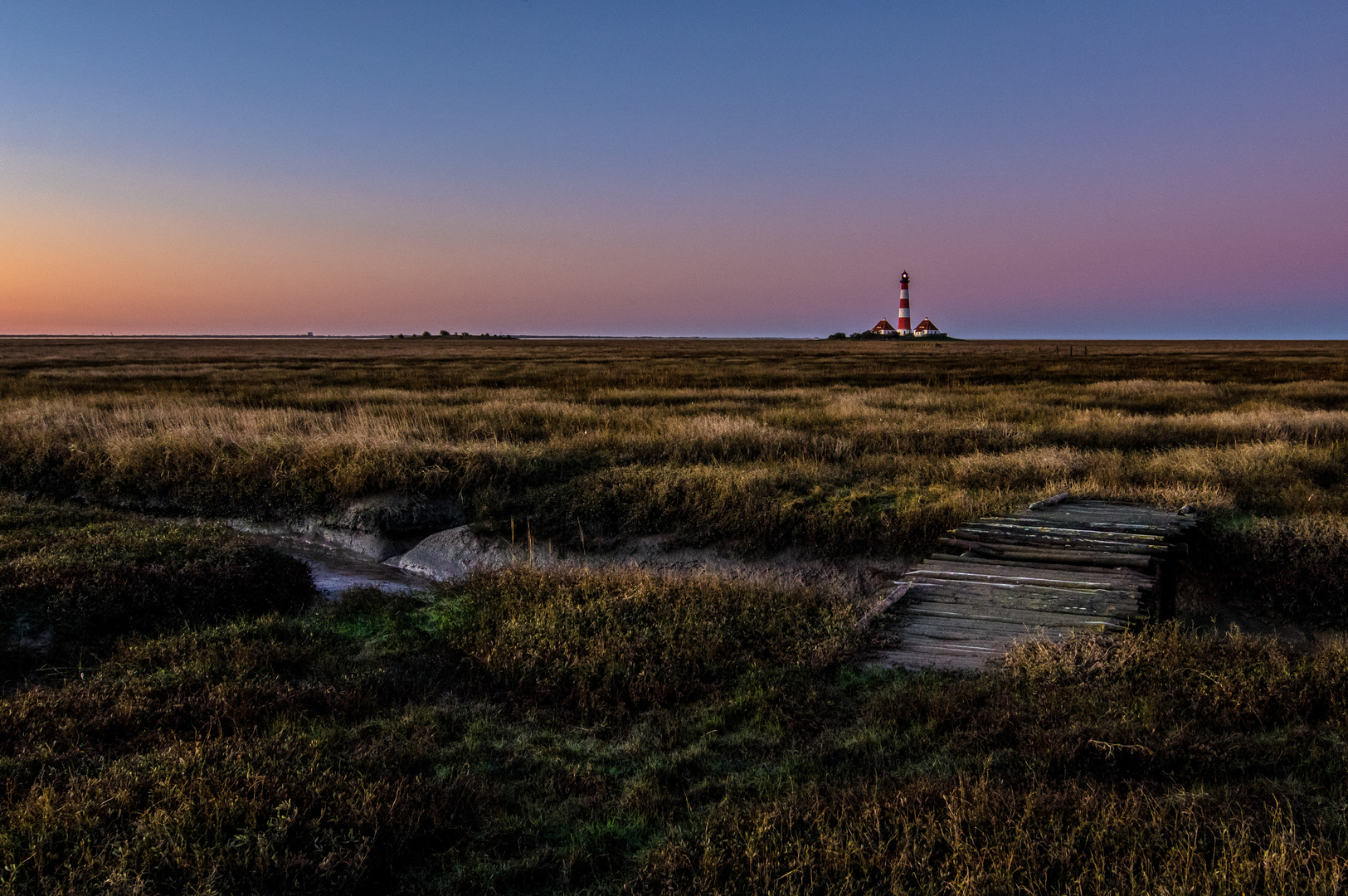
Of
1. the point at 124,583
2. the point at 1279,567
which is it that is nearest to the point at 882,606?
the point at 1279,567

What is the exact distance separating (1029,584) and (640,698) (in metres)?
3.96

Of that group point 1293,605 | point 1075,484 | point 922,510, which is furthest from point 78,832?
point 1075,484

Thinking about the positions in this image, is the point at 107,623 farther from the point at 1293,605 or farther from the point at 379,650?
the point at 1293,605

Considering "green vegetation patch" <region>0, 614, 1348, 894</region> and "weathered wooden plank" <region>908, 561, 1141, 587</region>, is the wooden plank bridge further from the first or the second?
"green vegetation patch" <region>0, 614, 1348, 894</region>

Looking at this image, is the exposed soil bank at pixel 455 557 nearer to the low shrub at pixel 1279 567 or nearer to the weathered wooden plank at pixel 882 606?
the weathered wooden plank at pixel 882 606


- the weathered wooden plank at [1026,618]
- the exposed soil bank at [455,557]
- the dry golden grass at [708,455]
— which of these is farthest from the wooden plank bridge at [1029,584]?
the dry golden grass at [708,455]

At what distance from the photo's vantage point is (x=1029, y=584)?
26.1ft

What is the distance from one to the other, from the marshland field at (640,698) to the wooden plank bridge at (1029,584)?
46 centimetres

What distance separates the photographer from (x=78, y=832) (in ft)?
13.2

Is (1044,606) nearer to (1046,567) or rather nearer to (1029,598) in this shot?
(1029,598)

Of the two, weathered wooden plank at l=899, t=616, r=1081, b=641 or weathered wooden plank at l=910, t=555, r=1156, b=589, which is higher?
weathered wooden plank at l=910, t=555, r=1156, b=589

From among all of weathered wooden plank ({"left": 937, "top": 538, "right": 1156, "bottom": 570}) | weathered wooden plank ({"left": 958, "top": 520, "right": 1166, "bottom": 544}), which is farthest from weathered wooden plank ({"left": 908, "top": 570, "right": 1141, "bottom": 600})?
weathered wooden plank ({"left": 958, "top": 520, "right": 1166, "bottom": 544})

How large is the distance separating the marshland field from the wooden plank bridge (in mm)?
455

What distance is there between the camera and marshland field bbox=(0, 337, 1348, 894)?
3.88 meters
